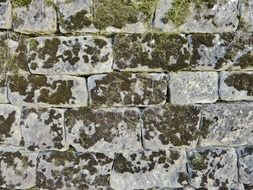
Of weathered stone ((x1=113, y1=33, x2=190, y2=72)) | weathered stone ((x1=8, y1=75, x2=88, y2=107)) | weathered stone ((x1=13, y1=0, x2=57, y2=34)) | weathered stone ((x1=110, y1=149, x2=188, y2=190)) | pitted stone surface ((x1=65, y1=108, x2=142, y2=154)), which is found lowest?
weathered stone ((x1=110, y1=149, x2=188, y2=190))

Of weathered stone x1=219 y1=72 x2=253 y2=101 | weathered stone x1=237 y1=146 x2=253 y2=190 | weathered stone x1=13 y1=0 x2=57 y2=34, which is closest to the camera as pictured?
weathered stone x1=13 y1=0 x2=57 y2=34

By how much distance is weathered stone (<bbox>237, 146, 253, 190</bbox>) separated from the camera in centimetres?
278

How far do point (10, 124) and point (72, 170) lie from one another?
56cm

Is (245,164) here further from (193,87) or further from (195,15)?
(195,15)

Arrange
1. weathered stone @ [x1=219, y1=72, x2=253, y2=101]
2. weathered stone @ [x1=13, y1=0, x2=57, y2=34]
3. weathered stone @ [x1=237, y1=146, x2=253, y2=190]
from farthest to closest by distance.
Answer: weathered stone @ [x1=237, y1=146, x2=253, y2=190] < weathered stone @ [x1=219, y1=72, x2=253, y2=101] < weathered stone @ [x1=13, y1=0, x2=57, y2=34]

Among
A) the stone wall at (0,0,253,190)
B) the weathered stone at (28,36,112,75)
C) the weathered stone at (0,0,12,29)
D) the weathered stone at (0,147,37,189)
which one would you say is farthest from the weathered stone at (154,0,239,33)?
the weathered stone at (0,147,37,189)

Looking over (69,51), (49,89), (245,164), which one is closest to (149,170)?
(245,164)

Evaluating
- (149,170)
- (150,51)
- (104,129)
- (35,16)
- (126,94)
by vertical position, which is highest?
(35,16)

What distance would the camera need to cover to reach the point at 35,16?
8.39ft

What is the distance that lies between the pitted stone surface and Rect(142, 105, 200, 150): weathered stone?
0.24 feet

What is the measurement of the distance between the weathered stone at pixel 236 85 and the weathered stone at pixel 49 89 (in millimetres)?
989

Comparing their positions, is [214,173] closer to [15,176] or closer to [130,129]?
[130,129]

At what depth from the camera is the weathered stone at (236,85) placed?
8.76ft

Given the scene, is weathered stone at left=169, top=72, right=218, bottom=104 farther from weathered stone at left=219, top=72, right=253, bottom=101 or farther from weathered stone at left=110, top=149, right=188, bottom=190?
weathered stone at left=110, top=149, right=188, bottom=190
